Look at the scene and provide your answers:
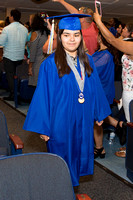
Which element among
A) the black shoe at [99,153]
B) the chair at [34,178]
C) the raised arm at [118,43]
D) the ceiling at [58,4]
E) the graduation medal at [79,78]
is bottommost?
the black shoe at [99,153]

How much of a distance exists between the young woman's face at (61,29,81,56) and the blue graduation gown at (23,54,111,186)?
137mm

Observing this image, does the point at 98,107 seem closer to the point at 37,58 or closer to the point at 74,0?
the point at 37,58

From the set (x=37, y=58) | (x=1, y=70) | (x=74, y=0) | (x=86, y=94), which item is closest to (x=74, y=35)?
(x=86, y=94)

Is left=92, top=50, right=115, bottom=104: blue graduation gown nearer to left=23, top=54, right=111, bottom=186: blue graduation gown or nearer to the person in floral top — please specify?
the person in floral top

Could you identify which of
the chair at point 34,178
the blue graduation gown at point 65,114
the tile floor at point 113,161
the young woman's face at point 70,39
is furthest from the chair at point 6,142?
the tile floor at point 113,161

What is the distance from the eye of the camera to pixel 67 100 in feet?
6.96

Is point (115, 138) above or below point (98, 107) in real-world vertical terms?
below

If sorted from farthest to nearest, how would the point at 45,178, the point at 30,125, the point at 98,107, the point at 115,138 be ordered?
1. the point at 115,138
2. the point at 98,107
3. the point at 30,125
4. the point at 45,178

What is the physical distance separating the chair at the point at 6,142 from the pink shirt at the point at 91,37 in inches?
58.4

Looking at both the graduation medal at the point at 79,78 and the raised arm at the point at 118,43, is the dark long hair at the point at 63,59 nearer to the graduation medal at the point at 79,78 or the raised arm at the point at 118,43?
the graduation medal at the point at 79,78

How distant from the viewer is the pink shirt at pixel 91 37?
343cm

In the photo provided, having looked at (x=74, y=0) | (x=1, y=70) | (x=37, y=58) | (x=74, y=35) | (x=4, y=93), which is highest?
(x=74, y=0)

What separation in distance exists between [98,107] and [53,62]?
0.49 m

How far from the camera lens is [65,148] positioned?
7.16ft
